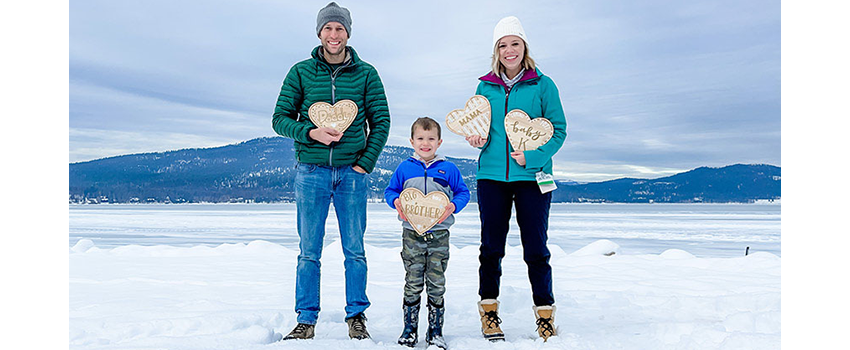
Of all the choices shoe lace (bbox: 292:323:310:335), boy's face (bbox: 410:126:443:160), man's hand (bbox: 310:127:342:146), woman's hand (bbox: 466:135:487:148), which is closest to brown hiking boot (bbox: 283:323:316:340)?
shoe lace (bbox: 292:323:310:335)

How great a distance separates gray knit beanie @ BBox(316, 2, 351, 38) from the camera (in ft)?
11.3

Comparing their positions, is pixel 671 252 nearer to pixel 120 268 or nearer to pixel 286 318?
pixel 286 318

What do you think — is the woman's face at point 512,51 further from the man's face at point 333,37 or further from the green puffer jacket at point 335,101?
the man's face at point 333,37

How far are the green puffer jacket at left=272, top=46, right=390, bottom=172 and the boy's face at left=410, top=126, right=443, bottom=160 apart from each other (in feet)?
0.86

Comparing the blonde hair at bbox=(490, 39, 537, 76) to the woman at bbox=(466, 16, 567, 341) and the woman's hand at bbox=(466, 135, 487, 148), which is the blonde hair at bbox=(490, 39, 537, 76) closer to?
the woman at bbox=(466, 16, 567, 341)

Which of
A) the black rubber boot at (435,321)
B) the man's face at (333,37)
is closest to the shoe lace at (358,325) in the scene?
the black rubber boot at (435,321)

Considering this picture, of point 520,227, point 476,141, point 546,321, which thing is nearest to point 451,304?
point 546,321

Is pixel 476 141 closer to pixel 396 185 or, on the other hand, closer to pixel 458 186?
pixel 458 186

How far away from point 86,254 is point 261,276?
434 centimetres

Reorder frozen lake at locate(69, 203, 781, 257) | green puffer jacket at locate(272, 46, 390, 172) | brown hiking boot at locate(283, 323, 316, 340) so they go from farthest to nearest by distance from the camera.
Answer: frozen lake at locate(69, 203, 781, 257) < green puffer jacket at locate(272, 46, 390, 172) < brown hiking boot at locate(283, 323, 316, 340)

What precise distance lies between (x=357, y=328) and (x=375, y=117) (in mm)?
1383

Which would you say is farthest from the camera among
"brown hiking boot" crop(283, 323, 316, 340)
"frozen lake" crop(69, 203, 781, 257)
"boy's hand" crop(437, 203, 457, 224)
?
"frozen lake" crop(69, 203, 781, 257)

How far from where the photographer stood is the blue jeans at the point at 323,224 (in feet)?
11.5

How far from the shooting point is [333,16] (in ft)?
11.3
